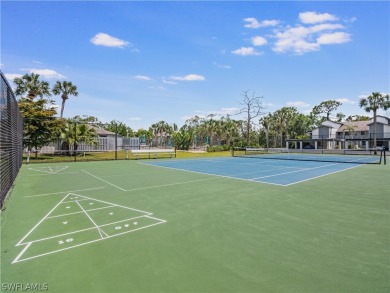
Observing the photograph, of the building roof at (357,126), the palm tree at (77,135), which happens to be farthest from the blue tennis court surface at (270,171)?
the building roof at (357,126)

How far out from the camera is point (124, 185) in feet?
30.6

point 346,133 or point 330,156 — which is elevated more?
point 346,133

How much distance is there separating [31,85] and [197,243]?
35.9 meters

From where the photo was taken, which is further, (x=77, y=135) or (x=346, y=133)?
(x=346, y=133)

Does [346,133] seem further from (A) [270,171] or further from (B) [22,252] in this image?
(B) [22,252]

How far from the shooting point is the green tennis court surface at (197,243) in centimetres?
287

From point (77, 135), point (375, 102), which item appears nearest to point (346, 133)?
point (375, 102)

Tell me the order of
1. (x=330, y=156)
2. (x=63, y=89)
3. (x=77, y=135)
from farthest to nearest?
(x=63, y=89), (x=330, y=156), (x=77, y=135)

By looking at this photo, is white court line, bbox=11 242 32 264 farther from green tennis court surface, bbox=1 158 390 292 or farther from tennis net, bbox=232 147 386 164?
tennis net, bbox=232 147 386 164

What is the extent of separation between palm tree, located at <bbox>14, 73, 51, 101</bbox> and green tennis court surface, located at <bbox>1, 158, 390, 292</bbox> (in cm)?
→ 2982

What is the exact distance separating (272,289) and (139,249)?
1980mm

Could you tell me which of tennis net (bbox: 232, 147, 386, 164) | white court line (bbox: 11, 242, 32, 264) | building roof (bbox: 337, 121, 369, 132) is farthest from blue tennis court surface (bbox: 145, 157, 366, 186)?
building roof (bbox: 337, 121, 369, 132)

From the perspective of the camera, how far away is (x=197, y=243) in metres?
3.92

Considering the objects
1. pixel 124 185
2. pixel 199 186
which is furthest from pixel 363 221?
pixel 124 185
